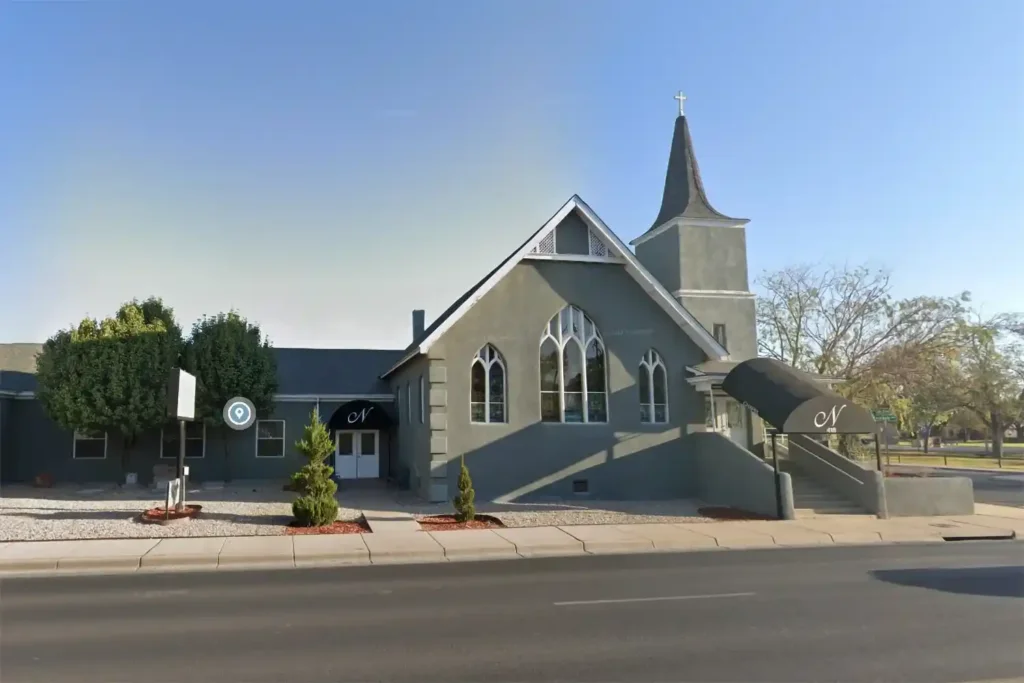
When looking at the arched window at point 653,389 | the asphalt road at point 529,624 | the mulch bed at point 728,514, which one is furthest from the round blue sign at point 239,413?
the mulch bed at point 728,514

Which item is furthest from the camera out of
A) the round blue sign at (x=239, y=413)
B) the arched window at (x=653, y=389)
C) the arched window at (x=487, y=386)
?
the round blue sign at (x=239, y=413)

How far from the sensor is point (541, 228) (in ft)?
67.3

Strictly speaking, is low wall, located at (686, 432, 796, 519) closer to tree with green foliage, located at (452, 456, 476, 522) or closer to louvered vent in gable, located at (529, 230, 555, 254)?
louvered vent in gable, located at (529, 230, 555, 254)

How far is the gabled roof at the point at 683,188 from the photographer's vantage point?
2583 centimetres

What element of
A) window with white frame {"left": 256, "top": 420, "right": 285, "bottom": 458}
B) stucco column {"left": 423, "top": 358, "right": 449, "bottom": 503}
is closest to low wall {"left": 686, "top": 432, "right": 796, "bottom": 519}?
stucco column {"left": 423, "top": 358, "right": 449, "bottom": 503}

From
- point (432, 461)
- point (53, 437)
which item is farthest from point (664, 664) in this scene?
point (53, 437)

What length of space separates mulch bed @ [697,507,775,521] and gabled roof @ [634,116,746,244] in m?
10.8

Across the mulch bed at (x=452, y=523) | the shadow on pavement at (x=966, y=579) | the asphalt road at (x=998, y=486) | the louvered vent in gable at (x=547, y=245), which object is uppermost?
the louvered vent in gable at (x=547, y=245)

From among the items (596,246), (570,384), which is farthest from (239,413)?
(596,246)

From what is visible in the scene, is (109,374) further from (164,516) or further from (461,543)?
(461,543)

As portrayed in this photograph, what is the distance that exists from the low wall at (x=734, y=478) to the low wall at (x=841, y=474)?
1.81 metres

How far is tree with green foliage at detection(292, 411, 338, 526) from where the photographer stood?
15.7 meters

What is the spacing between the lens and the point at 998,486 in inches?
1086

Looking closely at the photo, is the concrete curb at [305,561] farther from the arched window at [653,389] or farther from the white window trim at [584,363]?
the arched window at [653,389]
